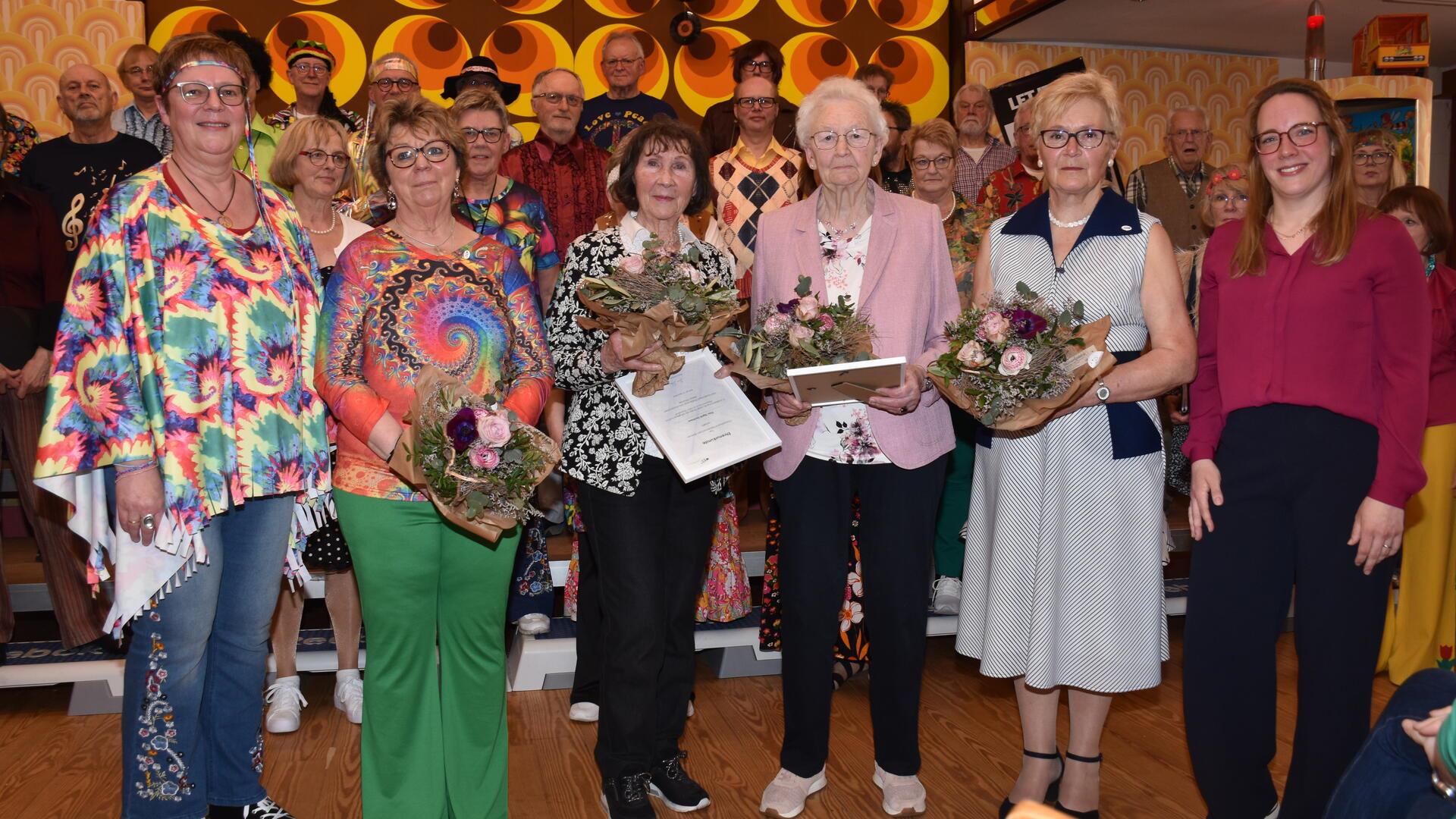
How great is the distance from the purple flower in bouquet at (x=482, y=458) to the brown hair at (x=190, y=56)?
1154 millimetres

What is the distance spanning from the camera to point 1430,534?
4438 millimetres

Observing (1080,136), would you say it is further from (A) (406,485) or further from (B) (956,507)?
(B) (956,507)

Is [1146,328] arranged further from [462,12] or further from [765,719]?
[462,12]

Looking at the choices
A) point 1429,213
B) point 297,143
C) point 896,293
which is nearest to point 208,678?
point 297,143

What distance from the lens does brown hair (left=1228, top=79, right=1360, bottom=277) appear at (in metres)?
2.61

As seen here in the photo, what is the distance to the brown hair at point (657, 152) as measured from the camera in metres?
3.04

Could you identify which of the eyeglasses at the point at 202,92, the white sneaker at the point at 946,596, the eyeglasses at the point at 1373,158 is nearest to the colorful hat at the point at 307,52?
the eyeglasses at the point at 202,92

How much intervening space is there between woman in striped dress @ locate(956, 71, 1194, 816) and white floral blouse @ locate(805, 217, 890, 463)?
1.24ft

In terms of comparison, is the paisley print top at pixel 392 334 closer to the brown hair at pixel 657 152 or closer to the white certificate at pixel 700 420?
the white certificate at pixel 700 420

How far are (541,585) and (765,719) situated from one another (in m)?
1.15

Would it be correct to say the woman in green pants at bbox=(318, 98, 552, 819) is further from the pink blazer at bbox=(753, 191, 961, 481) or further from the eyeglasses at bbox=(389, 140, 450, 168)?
the pink blazer at bbox=(753, 191, 961, 481)

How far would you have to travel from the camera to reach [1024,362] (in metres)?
2.63

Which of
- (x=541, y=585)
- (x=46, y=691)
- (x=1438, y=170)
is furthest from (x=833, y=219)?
(x=1438, y=170)

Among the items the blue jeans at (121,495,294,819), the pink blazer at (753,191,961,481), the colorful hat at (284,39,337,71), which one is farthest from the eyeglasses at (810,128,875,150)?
the colorful hat at (284,39,337,71)
